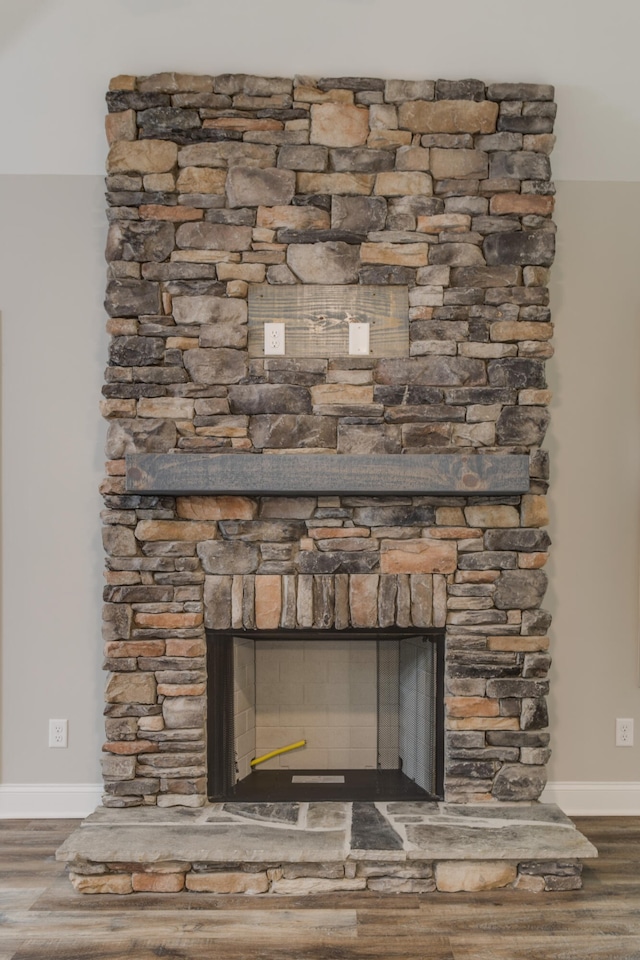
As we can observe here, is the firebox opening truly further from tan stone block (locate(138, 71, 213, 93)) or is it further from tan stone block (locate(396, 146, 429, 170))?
tan stone block (locate(138, 71, 213, 93))

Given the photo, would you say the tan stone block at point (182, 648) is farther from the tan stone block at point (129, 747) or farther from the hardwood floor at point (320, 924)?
the hardwood floor at point (320, 924)

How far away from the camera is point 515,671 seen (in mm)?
2719

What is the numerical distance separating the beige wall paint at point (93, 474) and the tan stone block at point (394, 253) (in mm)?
676

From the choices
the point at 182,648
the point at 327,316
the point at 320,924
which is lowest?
the point at 320,924

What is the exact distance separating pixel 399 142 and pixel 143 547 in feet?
6.12

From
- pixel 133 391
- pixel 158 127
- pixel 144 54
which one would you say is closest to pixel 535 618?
pixel 133 391

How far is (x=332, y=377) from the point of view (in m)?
2.73

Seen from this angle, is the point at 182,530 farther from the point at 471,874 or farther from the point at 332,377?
the point at 471,874

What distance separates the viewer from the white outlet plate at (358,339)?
2742 mm

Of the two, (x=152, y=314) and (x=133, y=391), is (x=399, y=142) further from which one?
(x=133, y=391)

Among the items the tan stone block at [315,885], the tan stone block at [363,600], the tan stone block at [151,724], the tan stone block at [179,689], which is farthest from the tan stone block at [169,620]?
the tan stone block at [315,885]

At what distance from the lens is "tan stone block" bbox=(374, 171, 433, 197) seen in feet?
9.00

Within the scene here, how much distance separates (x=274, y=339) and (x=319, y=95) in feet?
3.15

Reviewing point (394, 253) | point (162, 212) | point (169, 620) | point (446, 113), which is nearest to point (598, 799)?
point (169, 620)
